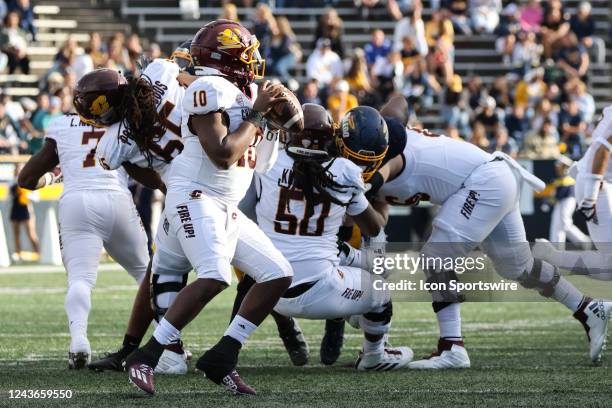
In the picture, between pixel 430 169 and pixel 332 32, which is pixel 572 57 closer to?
pixel 332 32

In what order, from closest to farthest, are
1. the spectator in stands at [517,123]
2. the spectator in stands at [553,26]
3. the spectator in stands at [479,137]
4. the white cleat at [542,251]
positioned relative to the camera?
the white cleat at [542,251]
the spectator in stands at [479,137]
the spectator in stands at [517,123]
the spectator in stands at [553,26]

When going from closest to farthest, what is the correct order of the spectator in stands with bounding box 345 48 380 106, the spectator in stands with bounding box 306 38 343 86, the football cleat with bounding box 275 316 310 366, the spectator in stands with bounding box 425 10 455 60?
1. the football cleat with bounding box 275 316 310 366
2. the spectator in stands with bounding box 345 48 380 106
3. the spectator in stands with bounding box 306 38 343 86
4. the spectator in stands with bounding box 425 10 455 60

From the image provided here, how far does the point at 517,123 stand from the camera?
1905 centimetres

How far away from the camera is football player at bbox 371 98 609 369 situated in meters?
6.59

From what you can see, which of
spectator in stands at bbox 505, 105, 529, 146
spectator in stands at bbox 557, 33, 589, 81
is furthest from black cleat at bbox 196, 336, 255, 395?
spectator in stands at bbox 557, 33, 589, 81

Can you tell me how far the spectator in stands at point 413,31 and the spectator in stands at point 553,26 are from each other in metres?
2.40

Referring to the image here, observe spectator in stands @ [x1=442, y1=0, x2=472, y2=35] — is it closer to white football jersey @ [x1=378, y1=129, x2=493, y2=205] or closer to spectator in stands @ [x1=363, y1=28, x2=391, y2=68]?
spectator in stands @ [x1=363, y1=28, x2=391, y2=68]

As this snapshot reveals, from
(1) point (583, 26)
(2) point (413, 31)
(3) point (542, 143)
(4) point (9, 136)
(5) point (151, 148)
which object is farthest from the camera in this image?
(1) point (583, 26)

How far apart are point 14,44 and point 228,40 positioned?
42.8 ft

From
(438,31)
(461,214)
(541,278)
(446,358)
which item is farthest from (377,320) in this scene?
(438,31)

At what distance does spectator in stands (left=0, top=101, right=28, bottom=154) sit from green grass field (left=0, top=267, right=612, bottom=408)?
19.6 ft

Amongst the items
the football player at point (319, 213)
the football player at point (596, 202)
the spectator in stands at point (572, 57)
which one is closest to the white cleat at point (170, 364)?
the football player at point (319, 213)

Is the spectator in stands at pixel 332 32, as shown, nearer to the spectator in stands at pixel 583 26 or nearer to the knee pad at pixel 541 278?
the spectator in stands at pixel 583 26

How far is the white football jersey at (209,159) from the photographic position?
5270mm
